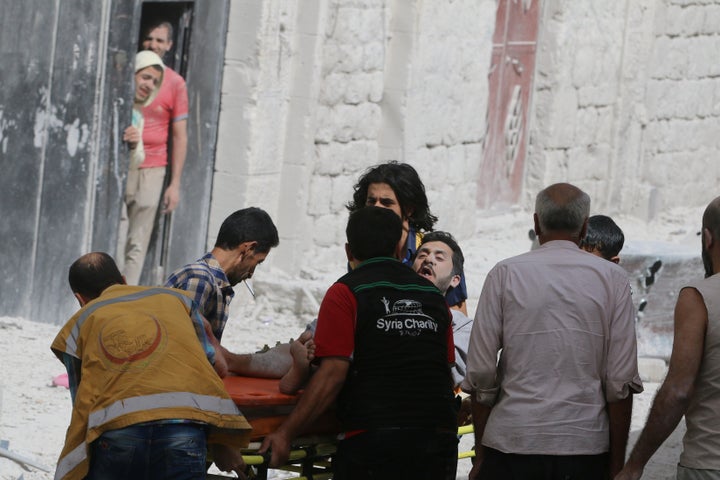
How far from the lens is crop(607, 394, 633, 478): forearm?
457cm

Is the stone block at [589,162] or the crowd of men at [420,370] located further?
the stone block at [589,162]

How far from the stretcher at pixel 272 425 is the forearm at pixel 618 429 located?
88 cm

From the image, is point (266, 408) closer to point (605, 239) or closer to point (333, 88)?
point (605, 239)

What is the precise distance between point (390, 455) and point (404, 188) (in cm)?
151

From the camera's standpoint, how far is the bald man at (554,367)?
453cm

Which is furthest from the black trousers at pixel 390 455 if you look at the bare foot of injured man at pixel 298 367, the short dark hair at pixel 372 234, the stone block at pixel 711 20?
the stone block at pixel 711 20

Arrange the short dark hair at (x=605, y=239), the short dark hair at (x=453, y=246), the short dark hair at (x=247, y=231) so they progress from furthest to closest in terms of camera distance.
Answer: the short dark hair at (x=605, y=239) → the short dark hair at (x=453, y=246) → the short dark hair at (x=247, y=231)

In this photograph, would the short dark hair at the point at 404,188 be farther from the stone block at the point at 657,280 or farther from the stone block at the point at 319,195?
the stone block at the point at 319,195

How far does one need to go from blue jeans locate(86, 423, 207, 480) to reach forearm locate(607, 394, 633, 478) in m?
1.32

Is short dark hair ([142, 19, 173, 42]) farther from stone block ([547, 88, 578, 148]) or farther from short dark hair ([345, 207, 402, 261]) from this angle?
stone block ([547, 88, 578, 148])

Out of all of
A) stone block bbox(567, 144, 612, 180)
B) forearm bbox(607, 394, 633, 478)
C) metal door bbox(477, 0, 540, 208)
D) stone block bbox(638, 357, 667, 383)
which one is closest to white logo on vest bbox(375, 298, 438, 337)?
forearm bbox(607, 394, 633, 478)

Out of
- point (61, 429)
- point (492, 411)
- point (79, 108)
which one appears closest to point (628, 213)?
point (79, 108)

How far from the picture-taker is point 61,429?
7031 mm

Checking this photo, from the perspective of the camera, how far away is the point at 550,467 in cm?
453
